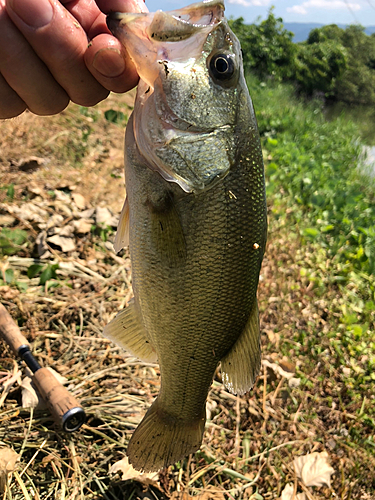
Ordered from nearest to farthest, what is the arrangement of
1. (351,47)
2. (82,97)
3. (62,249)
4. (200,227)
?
(200,227) → (82,97) → (62,249) → (351,47)

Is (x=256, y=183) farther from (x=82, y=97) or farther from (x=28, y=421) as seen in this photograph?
(x=28, y=421)

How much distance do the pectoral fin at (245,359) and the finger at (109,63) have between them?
1.05m

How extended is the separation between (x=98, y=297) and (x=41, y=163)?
84.0 inches

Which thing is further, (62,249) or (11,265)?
(62,249)

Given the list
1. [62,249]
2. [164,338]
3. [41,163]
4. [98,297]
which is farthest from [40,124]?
[164,338]

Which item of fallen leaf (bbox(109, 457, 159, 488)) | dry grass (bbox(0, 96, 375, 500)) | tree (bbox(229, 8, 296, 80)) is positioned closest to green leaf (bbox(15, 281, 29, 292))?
dry grass (bbox(0, 96, 375, 500))

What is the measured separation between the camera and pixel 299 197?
5816 mm

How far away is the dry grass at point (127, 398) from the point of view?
2119 mm

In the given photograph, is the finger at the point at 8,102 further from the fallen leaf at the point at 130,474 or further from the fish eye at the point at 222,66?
the fallen leaf at the point at 130,474

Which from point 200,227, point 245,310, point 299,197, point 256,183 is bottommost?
point 299,197

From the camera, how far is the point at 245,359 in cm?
160

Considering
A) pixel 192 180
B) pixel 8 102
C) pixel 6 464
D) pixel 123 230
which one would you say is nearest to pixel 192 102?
pixel 192 180

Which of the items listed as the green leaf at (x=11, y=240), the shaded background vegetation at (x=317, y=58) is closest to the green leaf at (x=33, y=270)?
the green leaf at (x=11, y=240)

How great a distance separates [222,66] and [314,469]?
2.50 meters
